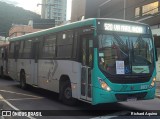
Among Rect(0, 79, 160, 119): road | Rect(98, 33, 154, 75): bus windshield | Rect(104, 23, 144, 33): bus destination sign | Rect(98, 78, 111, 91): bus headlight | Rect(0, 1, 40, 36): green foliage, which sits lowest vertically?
Rect(0, 79, 160, 119): road

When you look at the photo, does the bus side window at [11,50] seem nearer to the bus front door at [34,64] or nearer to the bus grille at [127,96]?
the bus front door at [34,64]

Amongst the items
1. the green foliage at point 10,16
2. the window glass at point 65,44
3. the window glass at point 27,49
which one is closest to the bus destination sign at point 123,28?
the window glass at point 65,44

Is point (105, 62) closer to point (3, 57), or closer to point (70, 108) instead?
point (70, 108)

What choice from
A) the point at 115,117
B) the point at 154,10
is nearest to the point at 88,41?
the point at 115,117

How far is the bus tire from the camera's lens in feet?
41.0

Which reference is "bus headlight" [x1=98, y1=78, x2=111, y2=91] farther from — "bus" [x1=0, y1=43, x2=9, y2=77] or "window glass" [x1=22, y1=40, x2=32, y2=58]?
"bus" [x1=0, y1=43, x2=9, y2=77]

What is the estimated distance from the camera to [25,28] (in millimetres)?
84312

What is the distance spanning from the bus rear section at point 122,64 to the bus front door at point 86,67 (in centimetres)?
32

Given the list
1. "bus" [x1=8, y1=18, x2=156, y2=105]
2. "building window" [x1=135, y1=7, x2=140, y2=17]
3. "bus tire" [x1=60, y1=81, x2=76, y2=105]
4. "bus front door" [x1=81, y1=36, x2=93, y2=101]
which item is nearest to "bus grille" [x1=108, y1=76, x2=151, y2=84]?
"bus" [x1=8, y1=18, x2=156, y2=105]

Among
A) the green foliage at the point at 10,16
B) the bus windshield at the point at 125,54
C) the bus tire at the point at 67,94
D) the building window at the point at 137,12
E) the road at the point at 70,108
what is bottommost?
the road at the point at 70,108

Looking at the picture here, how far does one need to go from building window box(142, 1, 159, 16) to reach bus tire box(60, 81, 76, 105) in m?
16.6

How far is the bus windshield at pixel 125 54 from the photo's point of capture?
35.1ft

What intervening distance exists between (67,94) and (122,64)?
2.94 meters

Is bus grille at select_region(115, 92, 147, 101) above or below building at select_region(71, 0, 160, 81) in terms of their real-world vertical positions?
below
